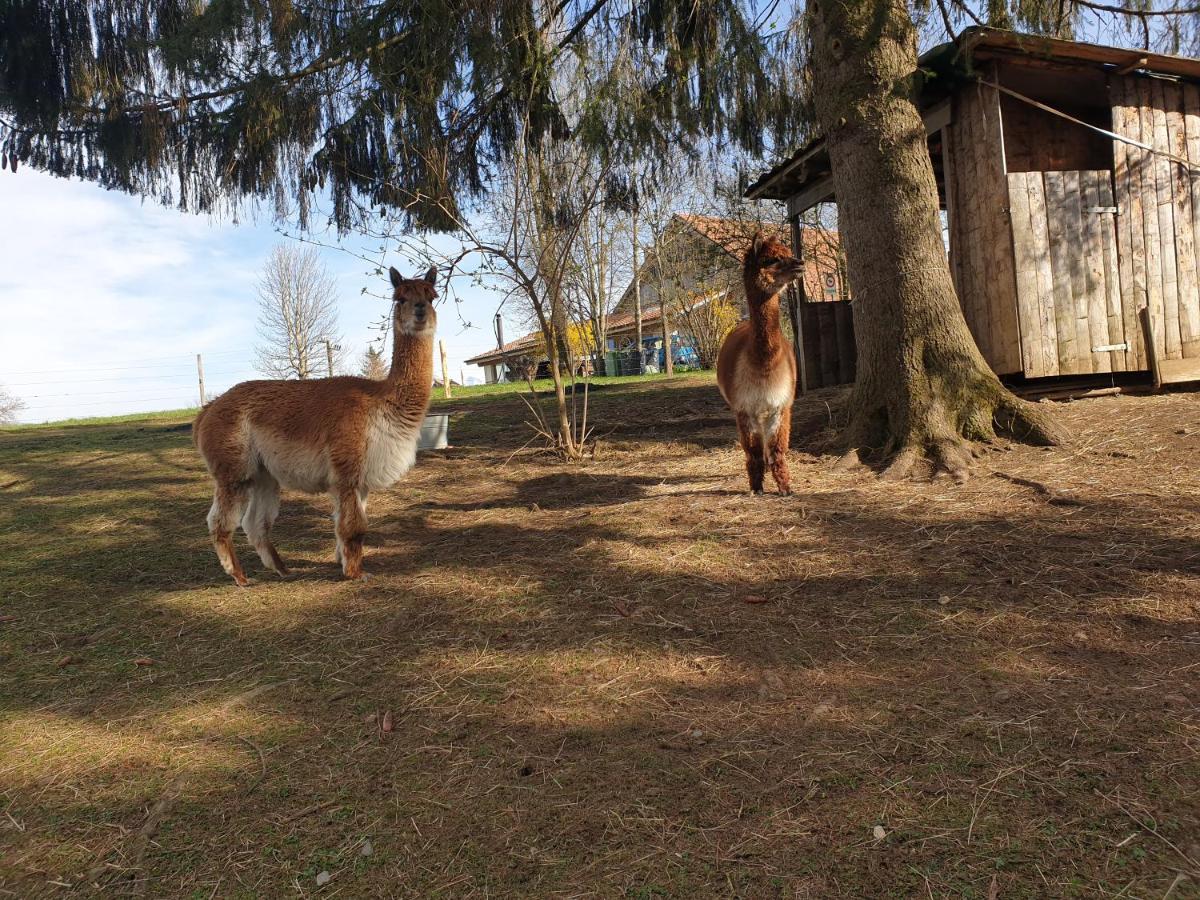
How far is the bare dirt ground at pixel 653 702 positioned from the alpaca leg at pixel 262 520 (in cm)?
31

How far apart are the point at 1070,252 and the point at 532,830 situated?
8.81 meters

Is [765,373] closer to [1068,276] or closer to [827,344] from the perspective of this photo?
[1068,276]

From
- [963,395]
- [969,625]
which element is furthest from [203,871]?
[963,395]

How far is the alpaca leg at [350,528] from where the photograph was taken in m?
4.88

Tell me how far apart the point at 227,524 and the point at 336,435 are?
3.20ft

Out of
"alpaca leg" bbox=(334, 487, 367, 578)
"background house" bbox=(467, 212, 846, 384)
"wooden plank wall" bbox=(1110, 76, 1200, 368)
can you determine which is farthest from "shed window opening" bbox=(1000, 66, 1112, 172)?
"alpaca leg" bbox=(334, 487, 367, 578)

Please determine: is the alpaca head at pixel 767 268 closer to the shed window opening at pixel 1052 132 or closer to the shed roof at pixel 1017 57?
the shed roof at pixel 1017 57

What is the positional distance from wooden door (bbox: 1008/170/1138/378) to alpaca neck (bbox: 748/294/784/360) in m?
4.12

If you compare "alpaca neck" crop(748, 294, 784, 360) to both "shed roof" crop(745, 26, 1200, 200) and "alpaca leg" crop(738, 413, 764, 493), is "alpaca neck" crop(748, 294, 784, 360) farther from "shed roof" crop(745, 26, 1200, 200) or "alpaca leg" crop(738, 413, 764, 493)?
"shed roof" crop(745, 26, 1200, 200)

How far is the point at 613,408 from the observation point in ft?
41.3

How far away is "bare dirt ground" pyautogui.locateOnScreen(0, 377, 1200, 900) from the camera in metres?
2.18

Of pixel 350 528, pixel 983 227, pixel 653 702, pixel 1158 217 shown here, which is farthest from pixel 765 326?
pixel 1158 217

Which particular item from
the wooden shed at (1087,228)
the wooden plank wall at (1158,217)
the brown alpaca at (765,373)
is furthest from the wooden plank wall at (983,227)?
the brown alpaca at (765,373)

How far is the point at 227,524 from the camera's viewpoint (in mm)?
5051
